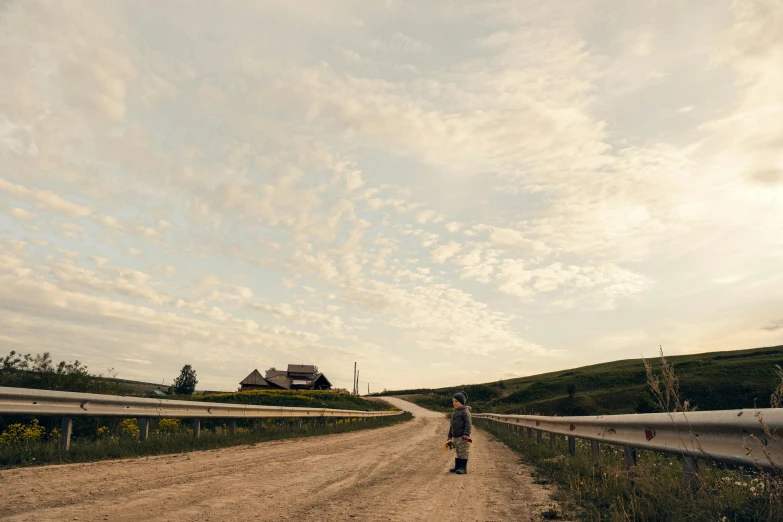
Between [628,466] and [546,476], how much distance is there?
2001mm

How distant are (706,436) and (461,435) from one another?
18.1 ft

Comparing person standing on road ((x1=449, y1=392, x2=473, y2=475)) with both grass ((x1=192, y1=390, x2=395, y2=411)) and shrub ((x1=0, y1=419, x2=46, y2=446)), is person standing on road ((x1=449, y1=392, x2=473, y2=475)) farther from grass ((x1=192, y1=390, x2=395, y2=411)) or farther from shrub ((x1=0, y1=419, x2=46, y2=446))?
grass ((x1=192, y1=390, x2=395, y2=411))

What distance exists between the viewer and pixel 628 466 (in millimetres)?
6375

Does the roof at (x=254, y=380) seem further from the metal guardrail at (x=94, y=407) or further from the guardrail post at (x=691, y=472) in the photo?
the guardrail post at (x=691, y=472)

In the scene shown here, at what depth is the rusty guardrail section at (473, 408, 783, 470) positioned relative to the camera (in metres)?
3.38

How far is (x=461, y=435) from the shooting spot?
9.21 m

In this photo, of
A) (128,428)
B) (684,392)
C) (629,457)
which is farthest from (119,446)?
(684,392)

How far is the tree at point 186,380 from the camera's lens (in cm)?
9267

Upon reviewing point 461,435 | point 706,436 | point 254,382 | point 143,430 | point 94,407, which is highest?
point 254,382

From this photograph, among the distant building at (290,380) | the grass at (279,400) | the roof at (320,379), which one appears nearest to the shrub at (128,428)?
the grass at (279,400)

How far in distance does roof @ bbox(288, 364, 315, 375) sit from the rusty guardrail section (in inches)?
3742

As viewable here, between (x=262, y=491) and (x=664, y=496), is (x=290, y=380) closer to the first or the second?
(x=262, y=491)

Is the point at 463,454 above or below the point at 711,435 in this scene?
below

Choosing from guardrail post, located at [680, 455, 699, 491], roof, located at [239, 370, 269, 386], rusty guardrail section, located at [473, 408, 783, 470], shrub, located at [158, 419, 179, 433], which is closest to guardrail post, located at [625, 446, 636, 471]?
rusty guardrail section, located at [473, 408, 783, 470]
